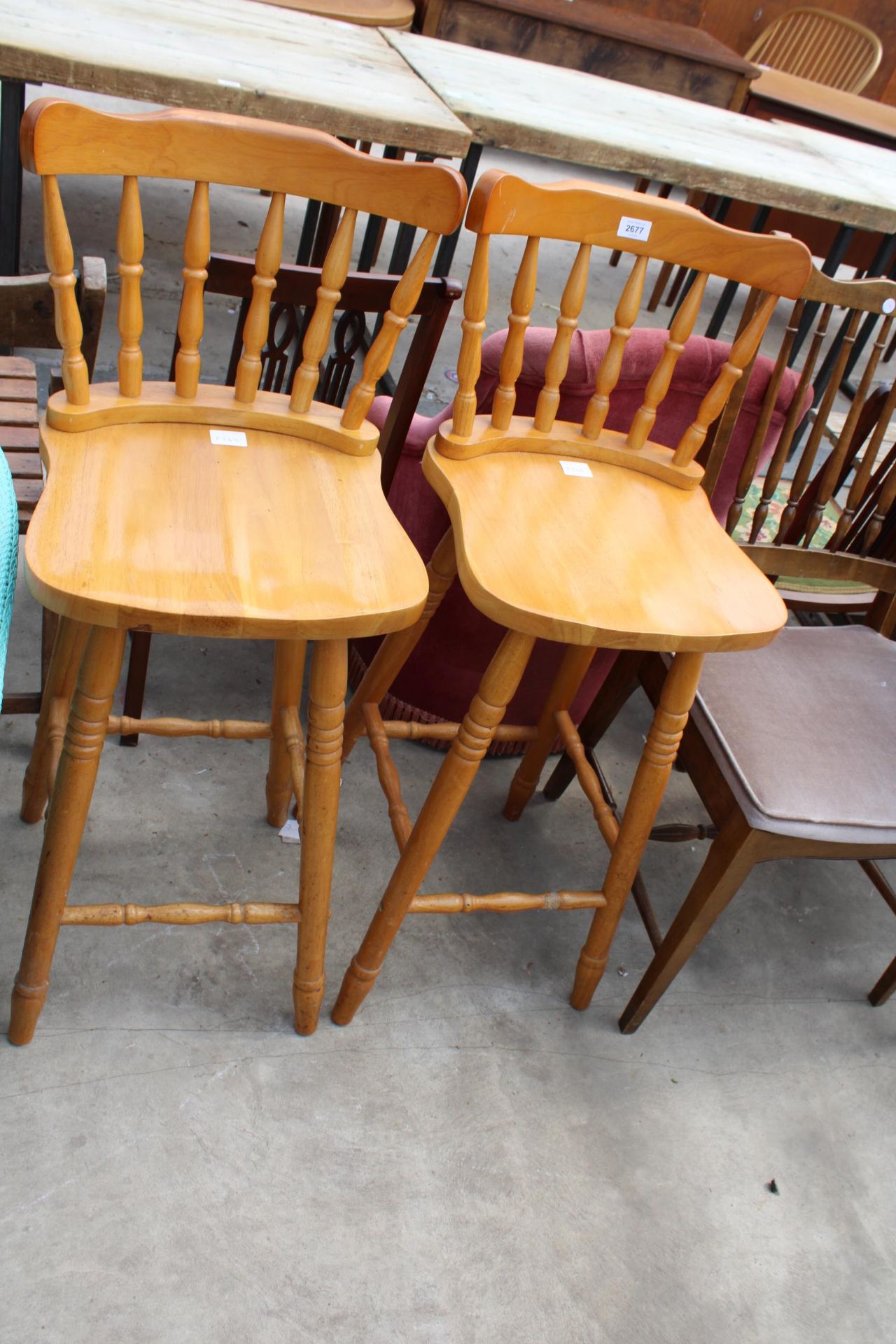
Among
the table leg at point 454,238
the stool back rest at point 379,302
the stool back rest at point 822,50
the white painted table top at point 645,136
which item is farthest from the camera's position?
the stool back rest at point 822,50

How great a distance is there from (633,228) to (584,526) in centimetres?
38

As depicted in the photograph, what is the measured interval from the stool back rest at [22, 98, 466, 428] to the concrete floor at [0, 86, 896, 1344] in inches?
29.7

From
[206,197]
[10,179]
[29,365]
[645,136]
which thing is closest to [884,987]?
[206,197]

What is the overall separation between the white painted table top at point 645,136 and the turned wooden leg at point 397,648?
1.16 meters

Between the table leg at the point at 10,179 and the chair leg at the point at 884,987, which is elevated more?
the table leg at the point at 10,179

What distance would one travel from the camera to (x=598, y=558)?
1.26m

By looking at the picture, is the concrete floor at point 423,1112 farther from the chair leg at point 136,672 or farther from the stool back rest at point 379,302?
the stool back rest at point 379,302

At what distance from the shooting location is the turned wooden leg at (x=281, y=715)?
5.03 feet

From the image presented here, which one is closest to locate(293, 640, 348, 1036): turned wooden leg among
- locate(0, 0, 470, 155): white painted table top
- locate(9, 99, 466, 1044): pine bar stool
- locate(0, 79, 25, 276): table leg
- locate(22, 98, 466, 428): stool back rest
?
locate(9, 99, 466, 1044): pine bar stool

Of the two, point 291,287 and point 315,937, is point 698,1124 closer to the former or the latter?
point 315,937

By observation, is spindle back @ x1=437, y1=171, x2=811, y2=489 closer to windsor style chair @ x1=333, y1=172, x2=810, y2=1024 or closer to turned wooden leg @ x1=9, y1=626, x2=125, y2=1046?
windsor style chair @ x1=333, y1=172, x2=810, y2=1024

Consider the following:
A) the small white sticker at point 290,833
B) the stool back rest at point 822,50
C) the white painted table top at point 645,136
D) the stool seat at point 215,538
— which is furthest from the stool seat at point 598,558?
the stool back rest at point 822,50

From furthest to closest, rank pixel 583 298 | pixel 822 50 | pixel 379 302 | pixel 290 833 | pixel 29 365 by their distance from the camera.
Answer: pixel 822 50 → pixel 290 833 → pixel 29 365 → pixel 379 302 → pixel 583 298

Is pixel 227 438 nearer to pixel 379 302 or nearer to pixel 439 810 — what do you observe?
pixel 379 302
